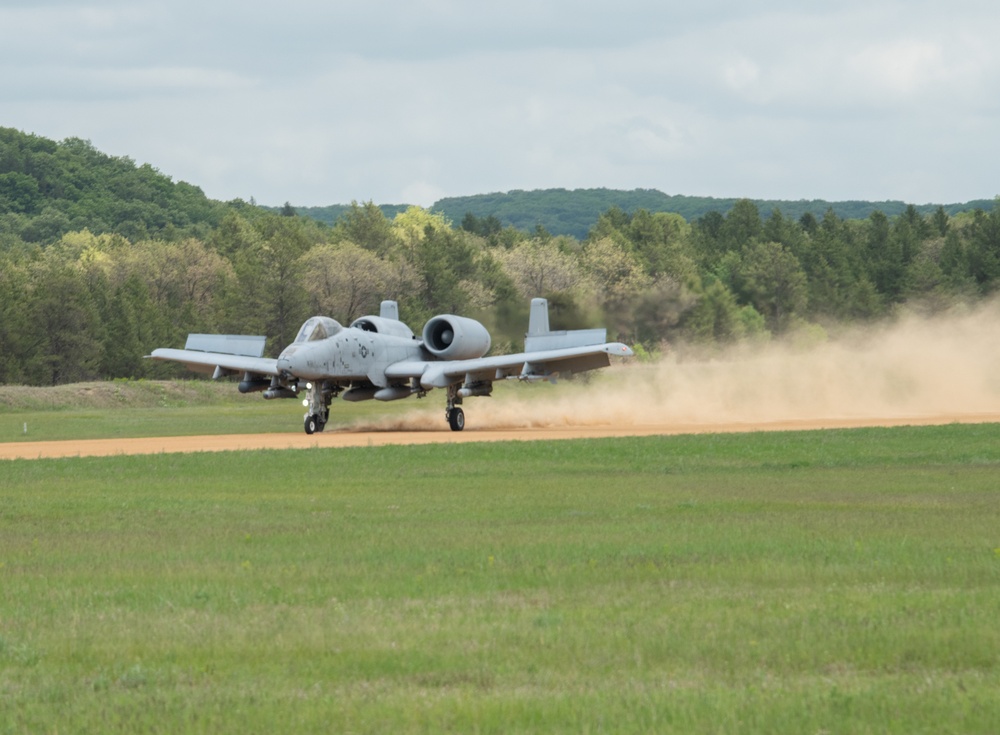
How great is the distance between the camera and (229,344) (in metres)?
46.1

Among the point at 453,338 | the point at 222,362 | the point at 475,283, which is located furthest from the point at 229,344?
the point at 475,283

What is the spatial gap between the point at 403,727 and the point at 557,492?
14.4 meters

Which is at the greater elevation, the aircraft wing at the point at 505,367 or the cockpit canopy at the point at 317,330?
A: the cockpit canopy at the point at 317,330

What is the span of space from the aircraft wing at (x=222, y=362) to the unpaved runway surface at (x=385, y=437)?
6.92 ft

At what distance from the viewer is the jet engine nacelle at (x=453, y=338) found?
148 ft

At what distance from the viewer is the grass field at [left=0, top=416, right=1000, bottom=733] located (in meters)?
8.51

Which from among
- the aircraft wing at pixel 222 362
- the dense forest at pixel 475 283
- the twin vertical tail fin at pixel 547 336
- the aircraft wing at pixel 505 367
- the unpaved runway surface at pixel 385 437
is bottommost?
the unpaved runway surface at pixel 385 437

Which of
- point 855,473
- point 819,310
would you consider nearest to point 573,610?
point 855,473

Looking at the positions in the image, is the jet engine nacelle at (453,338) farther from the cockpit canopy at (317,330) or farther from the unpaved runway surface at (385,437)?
the cockpit canopy at (317,330)

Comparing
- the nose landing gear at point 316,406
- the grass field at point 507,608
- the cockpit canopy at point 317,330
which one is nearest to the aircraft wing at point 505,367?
the nose landing gear at point 316,406

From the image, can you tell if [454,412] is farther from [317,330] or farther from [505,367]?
[317,330]

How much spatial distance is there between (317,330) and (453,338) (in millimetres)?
5368

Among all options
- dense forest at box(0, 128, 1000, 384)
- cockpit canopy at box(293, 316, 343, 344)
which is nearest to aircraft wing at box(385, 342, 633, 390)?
cockpit canopy at box(293, 316, 343, 344)

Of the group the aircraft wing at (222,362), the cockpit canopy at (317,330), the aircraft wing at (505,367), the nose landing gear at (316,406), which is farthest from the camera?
the aircraft wing at (222,362)
